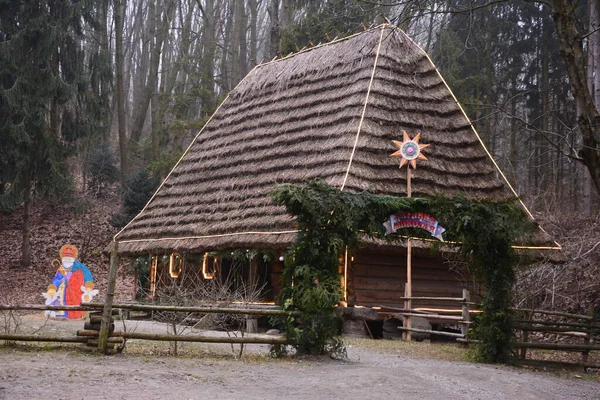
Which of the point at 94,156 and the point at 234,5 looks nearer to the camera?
the point at 94,156

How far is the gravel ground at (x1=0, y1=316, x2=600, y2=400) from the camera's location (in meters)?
8.91

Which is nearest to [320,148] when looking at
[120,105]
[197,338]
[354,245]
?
[354,245]

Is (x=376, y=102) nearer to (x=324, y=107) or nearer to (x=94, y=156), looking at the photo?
(x=324, y=107)

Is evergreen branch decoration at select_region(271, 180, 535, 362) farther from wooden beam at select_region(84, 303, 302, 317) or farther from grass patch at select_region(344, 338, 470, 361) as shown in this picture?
grass patch at select_region(344, 338, 470, 361)

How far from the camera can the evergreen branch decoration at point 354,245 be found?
40.9ft

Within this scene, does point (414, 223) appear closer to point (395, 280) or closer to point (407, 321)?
point (407, 321)

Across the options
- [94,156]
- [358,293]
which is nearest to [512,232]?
[358,293]

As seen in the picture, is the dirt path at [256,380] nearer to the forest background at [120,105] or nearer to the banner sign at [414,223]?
the banner sign at [414,223]

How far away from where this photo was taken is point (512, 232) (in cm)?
1334

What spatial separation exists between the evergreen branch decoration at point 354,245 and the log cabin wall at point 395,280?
190 inches

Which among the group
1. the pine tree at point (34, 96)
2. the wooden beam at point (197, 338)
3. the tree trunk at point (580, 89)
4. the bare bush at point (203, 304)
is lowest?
the wooden beam at point (197, 338)

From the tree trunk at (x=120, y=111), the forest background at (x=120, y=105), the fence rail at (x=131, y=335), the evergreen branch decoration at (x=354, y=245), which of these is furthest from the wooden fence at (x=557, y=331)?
the tree trunk at (x=120, y=111)

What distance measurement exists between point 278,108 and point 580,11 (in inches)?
619

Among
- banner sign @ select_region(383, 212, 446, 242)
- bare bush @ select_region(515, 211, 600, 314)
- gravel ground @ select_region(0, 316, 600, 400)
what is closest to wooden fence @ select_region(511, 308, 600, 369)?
gravel ground @ select_region(0, 316, 600, 400)
